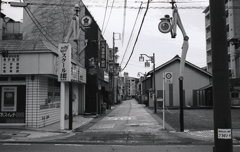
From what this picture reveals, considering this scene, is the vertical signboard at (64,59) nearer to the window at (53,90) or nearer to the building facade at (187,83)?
the window at (53,90)

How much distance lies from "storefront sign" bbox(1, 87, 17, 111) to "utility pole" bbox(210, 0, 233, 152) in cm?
1314

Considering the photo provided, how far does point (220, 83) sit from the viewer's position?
10.4 ft

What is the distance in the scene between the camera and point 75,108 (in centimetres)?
2250

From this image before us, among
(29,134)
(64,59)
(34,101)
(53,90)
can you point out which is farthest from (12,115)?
(64,59)

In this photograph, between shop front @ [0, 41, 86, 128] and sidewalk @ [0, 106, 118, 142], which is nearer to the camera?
sidewalk @ [0, 106, 118, 142]

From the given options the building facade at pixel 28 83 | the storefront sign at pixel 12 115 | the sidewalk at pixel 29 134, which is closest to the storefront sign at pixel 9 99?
the building facade at pixel 28 83

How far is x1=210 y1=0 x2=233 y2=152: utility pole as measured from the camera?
313 centimetres

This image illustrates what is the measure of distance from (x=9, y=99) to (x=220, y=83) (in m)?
13.5

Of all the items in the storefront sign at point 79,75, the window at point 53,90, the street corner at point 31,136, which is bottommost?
the street corner at point 31,136

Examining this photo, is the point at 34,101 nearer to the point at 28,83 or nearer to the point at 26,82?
the point at 28,83

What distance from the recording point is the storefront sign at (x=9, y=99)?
556 inches

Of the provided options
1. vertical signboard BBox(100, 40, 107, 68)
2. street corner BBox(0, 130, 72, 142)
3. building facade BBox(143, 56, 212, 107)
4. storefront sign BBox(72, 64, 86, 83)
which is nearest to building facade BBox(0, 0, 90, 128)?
street corner BBox(0, 130, 72, 142)

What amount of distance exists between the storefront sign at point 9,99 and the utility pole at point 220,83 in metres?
13.1

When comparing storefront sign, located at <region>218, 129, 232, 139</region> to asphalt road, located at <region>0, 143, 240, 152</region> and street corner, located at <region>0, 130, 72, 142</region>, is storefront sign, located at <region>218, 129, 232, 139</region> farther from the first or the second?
street corner, located at <region>0, 130, 72, 142</region>
